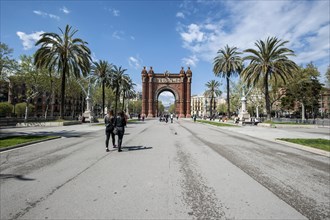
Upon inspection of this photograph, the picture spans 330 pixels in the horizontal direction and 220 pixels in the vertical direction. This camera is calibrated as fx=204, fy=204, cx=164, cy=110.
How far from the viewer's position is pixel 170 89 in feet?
257

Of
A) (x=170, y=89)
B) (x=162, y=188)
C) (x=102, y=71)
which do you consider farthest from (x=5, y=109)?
(x=162, y=188)

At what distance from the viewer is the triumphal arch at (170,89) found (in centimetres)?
7725

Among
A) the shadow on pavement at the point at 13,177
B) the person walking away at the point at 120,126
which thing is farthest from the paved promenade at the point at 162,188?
the person walking away at the point at 120,126

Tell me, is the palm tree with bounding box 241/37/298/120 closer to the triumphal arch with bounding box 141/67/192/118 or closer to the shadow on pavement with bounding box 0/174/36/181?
the shadow on pavement with bounding box 0/174/36/181

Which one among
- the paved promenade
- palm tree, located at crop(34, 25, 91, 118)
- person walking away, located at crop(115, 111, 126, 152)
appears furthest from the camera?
palm tree, located at crop(34, 25, 91, 118)

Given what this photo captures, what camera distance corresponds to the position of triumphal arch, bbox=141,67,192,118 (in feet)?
253

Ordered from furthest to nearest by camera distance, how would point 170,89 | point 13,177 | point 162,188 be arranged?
point 170,89 → point 13,177 → point 162,188

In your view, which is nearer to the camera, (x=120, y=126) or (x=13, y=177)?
(x=13, y=177)

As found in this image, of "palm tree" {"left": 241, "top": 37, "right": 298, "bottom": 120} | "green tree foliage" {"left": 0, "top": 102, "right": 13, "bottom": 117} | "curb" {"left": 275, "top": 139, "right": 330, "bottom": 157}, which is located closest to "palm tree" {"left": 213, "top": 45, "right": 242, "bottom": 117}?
"palm tree" {"left": 241, "top": 37, "right": 298, "bottom": 120}

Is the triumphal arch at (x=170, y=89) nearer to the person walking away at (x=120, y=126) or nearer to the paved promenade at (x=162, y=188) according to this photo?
the person walking away at (x=120, y=126)

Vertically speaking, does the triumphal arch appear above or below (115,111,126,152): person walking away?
above

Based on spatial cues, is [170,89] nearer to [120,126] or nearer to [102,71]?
[102,71]

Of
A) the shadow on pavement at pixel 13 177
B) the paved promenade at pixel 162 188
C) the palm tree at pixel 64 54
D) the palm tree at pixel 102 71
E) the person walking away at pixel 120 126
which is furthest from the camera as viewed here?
the palm tree at pixel 102 71

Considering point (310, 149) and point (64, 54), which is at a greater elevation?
point (64, 54)
